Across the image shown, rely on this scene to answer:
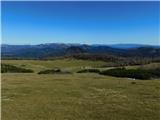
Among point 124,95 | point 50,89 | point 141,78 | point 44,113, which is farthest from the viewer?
point 141,78

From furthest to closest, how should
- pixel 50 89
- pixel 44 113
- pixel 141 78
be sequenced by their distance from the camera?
pixel 141 78
pixel 50 89
pixel 44 113

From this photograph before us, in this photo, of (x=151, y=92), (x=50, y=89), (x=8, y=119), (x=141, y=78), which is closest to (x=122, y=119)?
(x=8, y=119)

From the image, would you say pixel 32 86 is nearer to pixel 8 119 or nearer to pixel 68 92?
pixel 68 92

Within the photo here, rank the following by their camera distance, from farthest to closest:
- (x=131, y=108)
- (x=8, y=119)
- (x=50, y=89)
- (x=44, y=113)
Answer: (x=50, y=89) < (x=131, y=108) < (x=44, y=113) < (x=8, y=119)

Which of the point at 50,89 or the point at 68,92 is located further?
the point at 50,89

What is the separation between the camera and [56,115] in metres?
11.8

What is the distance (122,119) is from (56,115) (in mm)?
2661

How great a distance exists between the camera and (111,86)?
1883 centimetres

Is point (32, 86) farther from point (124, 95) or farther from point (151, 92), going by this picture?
point (151, 92)

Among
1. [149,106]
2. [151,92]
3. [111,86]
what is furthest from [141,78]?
[149,106]

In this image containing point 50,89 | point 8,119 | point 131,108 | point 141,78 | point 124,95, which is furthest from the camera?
point 141,78

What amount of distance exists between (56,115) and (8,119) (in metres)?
1.91

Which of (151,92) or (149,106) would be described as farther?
(151,92)

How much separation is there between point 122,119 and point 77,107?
2.54 meters
